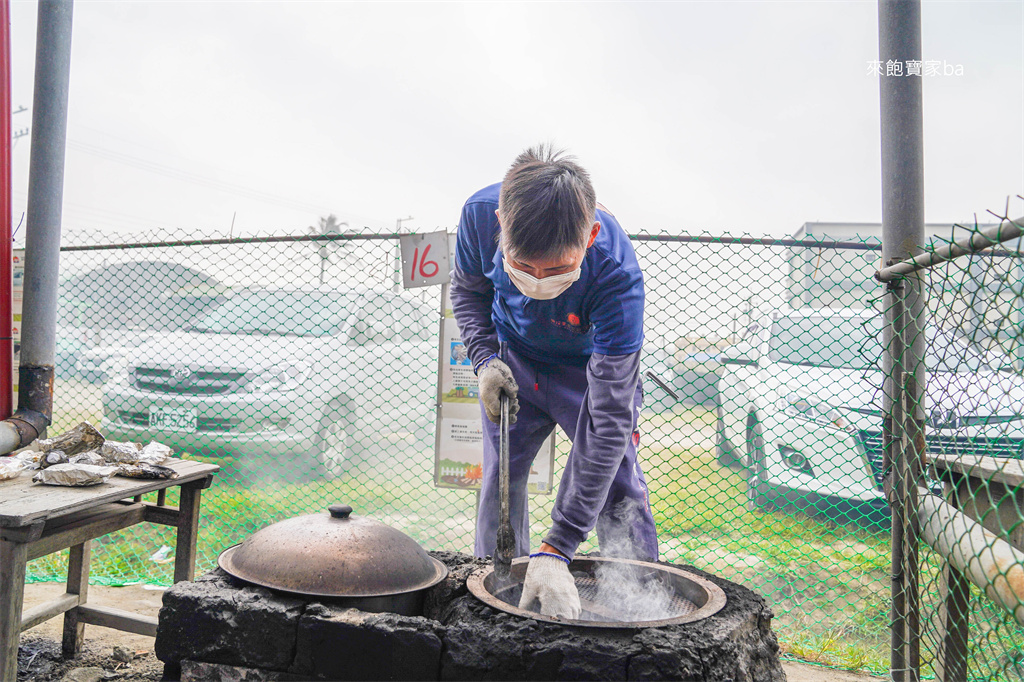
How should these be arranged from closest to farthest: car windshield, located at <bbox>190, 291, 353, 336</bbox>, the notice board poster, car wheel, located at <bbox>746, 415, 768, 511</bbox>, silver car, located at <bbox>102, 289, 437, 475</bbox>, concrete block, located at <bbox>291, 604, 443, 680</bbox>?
concrete block, located at <bbox>291, 604, 443, 680</bbox> → the notice board poster → car wheel, located at <bbox>746, 415, 768, 511</bbox> → silver car, located at <bbox>102, 289, 437, 475</bbox> → car windshield, located at <bbox>190, 291, 353, 336</bbox>

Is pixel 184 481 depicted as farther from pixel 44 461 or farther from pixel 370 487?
pixel 370 487

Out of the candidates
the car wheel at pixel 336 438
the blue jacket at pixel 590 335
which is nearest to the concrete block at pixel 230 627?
the blue jacket at pixel 590 335

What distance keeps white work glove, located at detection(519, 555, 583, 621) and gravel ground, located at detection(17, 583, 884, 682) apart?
1792 mm

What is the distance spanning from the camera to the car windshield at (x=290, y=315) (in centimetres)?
508

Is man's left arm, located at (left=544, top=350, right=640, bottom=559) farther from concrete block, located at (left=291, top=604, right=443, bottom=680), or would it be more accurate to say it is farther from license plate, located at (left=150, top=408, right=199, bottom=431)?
license plate, located at (left=150, top=408, right=199, bottom=431)

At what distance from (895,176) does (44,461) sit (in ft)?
12.3

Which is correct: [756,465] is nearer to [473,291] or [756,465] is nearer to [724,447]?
[724,447]

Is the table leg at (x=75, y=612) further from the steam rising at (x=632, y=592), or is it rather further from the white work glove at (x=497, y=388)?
the steam rising at (x=632, y=592)

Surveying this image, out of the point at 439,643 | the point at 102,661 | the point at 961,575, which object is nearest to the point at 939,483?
the point at 961,575

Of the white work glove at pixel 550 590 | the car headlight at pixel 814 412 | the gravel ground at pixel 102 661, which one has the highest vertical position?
the car headlight at pixel 814 412

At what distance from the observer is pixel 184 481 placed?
119 inches

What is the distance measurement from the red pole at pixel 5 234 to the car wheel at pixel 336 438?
1.92 metres

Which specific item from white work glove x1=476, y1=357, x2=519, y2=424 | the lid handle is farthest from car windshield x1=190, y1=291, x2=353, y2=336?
the lid handle

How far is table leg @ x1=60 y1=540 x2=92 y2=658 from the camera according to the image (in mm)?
3285
